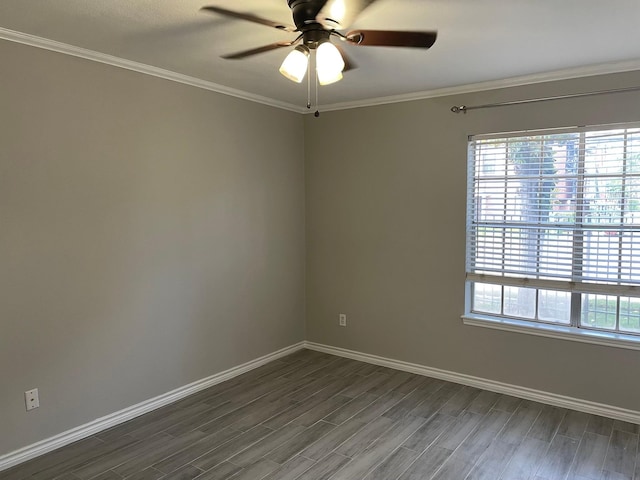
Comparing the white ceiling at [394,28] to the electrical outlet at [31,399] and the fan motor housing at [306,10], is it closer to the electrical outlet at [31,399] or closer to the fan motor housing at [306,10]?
the fan motor housing at [306,10]

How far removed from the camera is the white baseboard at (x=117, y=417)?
9.10ft

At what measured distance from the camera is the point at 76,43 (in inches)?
111

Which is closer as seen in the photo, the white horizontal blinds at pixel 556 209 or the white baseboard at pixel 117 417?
the white baseboard at pixel 117 417

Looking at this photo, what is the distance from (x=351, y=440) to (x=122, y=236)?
206 centimetres

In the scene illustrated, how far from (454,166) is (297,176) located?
1.59 metres

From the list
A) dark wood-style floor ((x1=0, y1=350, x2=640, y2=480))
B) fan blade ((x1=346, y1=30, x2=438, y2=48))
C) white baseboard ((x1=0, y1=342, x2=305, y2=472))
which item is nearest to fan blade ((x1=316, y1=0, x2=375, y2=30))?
fan blade ((x1=346, y1=30, x2=438, y2=48))

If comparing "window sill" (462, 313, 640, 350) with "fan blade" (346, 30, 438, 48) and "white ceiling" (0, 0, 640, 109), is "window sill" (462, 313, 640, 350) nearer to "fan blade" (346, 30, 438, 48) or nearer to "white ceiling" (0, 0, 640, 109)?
"white ceiling" (0, 0, 640, 109)

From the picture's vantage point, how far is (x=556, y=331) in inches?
140

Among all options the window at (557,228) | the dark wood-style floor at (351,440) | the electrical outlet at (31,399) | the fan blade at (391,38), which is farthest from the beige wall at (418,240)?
the electrical outlet at (31,399)

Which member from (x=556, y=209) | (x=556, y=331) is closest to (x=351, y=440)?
(x=556, y=331)

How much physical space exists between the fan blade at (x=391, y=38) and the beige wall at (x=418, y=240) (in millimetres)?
1855

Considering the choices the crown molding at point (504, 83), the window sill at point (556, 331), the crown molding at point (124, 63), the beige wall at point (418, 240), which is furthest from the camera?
the beige wall at point (418, 240)

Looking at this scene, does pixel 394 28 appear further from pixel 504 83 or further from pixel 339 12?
pixel 504 83

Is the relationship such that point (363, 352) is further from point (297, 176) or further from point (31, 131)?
point (31, 131)
